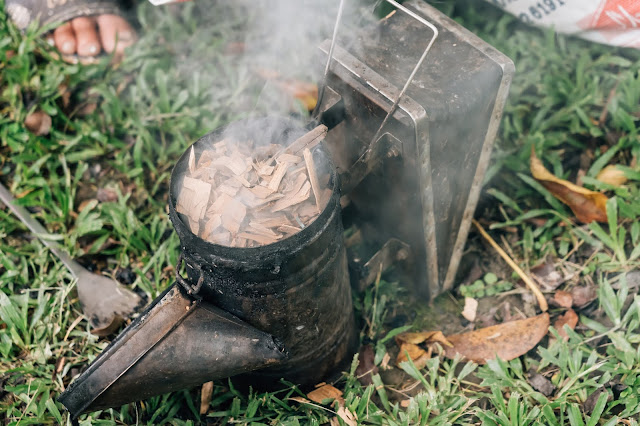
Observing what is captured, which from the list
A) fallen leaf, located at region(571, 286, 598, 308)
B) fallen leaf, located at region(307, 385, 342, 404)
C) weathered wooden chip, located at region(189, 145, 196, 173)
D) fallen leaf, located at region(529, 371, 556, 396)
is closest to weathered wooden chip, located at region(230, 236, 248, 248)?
weathered wooden chip, located at region(189, 145, 196, 173)

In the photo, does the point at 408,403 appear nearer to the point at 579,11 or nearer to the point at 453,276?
the point at 453,276

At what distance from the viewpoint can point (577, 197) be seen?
344 cm

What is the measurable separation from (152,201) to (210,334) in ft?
5.31

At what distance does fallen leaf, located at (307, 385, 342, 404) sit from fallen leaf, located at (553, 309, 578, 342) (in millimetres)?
1268

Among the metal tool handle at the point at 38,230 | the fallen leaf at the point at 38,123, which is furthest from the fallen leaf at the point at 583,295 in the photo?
the fallen leaf at the point at 38,123

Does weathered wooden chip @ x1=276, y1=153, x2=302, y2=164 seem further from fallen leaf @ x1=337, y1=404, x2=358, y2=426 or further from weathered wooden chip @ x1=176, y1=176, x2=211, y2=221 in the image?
fallen leaf @ x1=337, y1=404, x2=358, y2=426

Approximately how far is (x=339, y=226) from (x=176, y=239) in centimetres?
149

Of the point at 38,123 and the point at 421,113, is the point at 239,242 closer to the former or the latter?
the point at 421,113

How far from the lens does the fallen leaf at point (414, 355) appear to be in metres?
3.14

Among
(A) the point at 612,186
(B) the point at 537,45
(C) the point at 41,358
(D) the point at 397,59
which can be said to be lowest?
(C) the point at 41,358

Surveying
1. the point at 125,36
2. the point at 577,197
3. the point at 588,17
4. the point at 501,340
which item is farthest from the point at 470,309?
the point at 125,36

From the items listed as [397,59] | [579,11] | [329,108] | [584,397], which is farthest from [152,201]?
[579,11]

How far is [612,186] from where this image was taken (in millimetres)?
3391

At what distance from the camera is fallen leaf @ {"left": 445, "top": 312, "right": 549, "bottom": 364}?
3.09 metres
